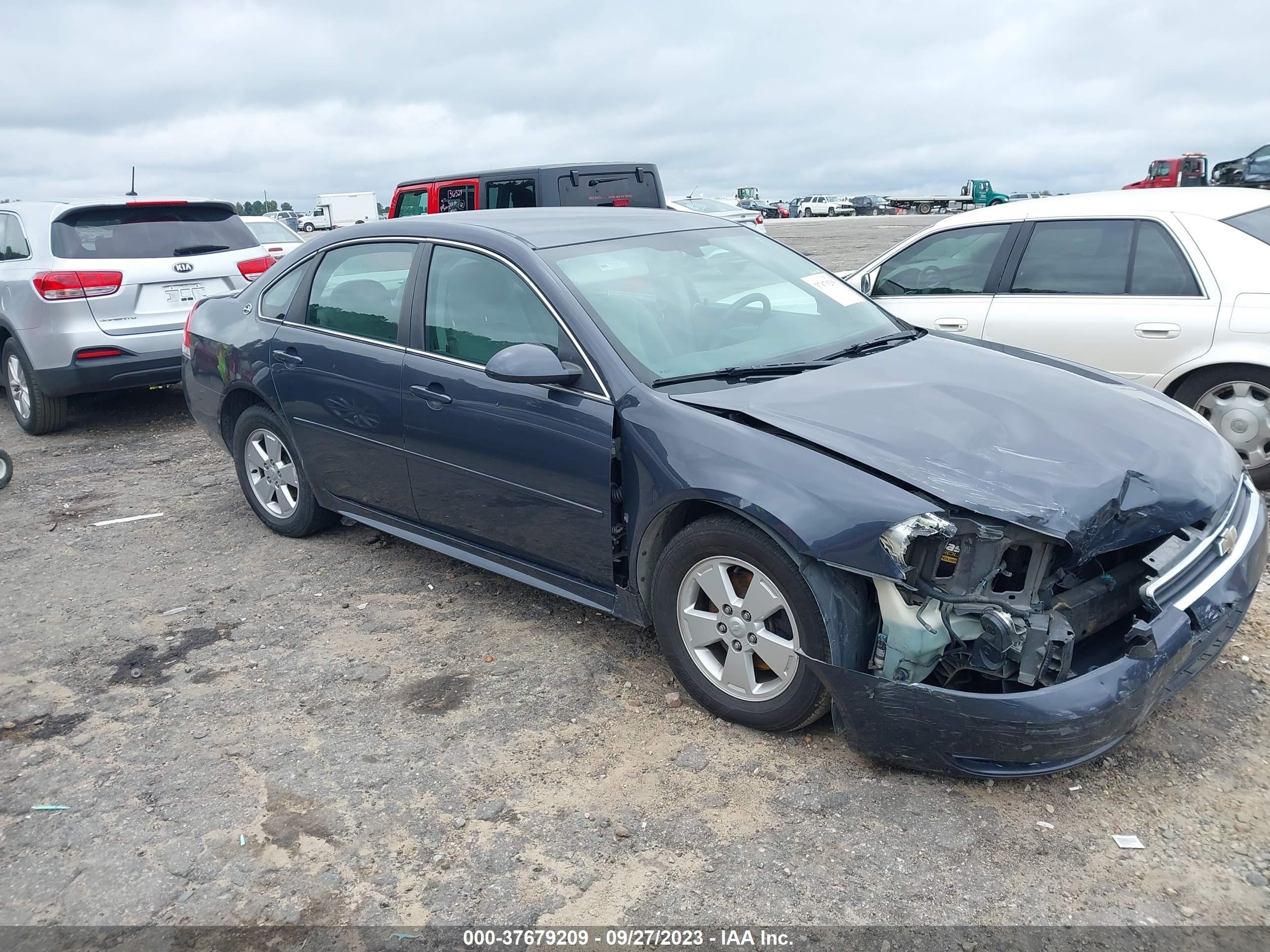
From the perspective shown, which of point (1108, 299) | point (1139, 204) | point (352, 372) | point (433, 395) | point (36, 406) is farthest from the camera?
point (36, 406)

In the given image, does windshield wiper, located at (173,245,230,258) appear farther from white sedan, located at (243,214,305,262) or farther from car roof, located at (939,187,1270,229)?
white sedan, located at (243,214,305,262)

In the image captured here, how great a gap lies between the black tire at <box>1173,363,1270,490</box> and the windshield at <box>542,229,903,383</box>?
2.04m

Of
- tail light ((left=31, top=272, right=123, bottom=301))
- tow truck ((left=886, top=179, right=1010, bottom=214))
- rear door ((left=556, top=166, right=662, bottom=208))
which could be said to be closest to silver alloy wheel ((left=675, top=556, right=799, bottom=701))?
tail light ((left=31, top=272, right=123, bottom=301))

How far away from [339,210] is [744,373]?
195 feet

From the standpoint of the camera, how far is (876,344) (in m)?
4.23

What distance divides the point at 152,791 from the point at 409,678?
1003mm

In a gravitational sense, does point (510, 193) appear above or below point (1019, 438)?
above

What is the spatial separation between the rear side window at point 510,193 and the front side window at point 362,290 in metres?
6.56

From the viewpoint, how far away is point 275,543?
5.66 m

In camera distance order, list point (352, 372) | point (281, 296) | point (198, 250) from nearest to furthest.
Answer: point (352, 372) < point (281, 296) < point (198, 250)

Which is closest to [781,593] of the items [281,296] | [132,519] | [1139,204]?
[281,296]

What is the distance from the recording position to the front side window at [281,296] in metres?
5.24

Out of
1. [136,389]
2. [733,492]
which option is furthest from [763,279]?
[136,389]

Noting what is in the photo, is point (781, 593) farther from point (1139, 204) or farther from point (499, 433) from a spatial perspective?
point (1139, 204)
